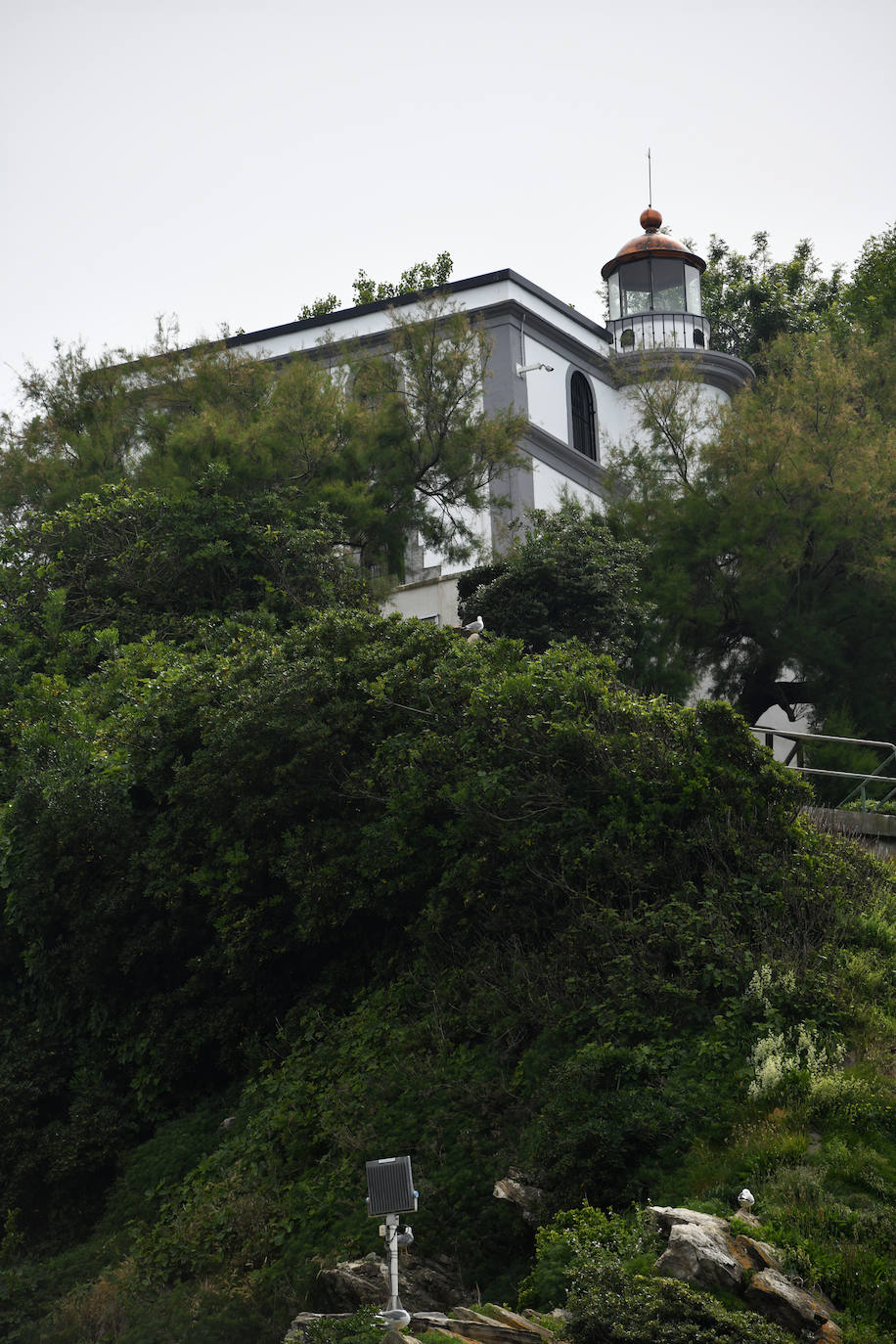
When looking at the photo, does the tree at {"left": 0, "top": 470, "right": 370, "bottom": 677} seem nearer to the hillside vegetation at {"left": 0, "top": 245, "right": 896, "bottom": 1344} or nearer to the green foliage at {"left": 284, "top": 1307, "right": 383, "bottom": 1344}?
the hillside vegetation at {"left": 0, "top": 245, "right": 896, "bottom": 1344}

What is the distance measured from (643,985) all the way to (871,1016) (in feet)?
5.61

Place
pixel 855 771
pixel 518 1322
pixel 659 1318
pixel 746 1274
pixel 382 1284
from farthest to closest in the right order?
1. pixel 855 771
2. pixel 382 1284
3. pixel 518 1322
4. pixel 746 1274
5. pixel 659 1318

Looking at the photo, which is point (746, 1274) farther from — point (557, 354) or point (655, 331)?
point (655, 331)

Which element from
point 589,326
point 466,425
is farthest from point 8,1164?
point 589,326

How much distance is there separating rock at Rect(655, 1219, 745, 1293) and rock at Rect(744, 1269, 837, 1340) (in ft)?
0.39

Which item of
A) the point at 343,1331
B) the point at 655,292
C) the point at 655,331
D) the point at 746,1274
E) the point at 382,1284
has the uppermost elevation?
the point at 655,292

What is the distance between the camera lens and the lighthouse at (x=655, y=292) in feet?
109

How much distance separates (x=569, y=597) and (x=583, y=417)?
36.2 ft

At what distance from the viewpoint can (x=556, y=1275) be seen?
8.77 m

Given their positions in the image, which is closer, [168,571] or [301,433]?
[168,571]

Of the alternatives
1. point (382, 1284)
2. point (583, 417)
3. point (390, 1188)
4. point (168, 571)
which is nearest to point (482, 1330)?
point (390, 1188)

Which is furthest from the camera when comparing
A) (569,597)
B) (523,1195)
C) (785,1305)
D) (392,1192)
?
(569,597)

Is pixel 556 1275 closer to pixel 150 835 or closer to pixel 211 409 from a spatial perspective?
pixel 150 835

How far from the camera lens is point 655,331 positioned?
3303 centimetres
